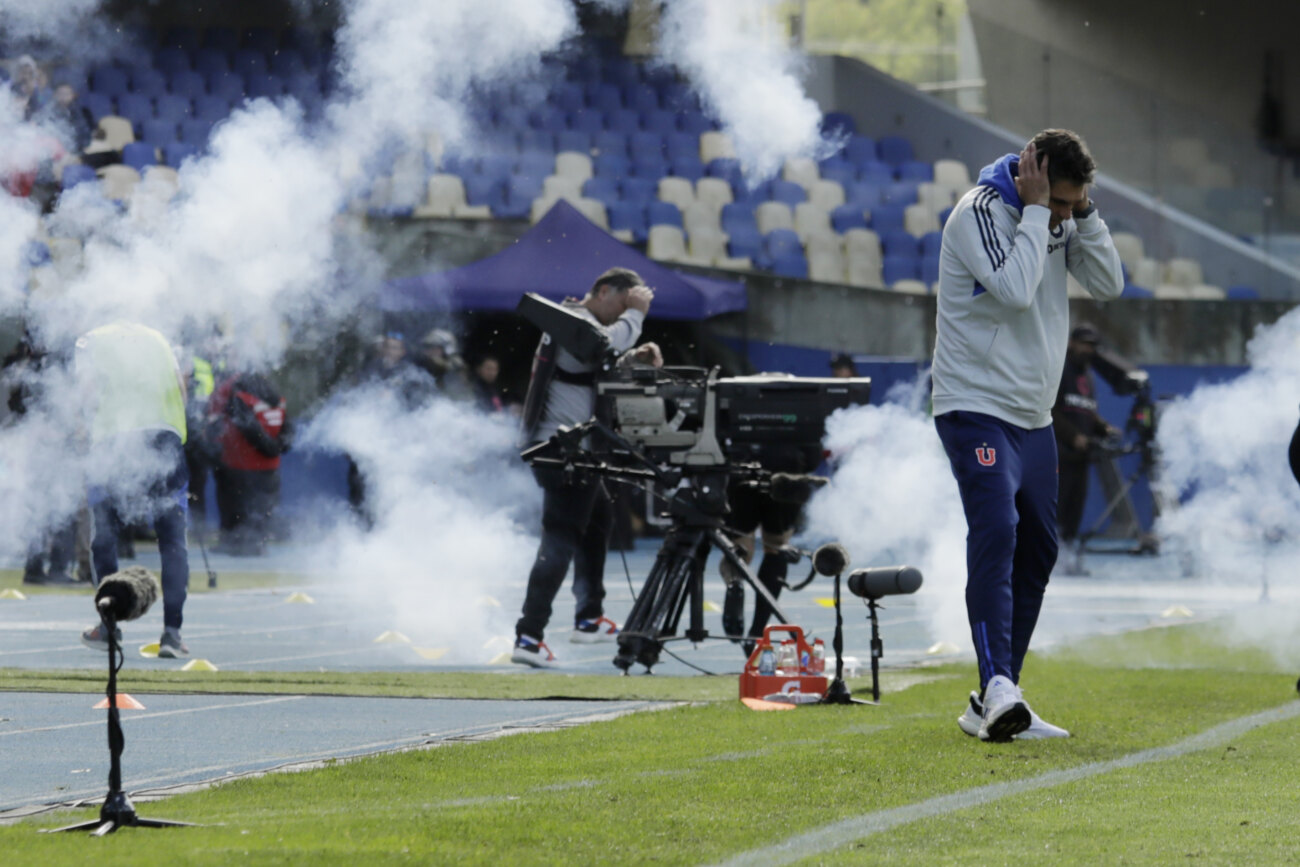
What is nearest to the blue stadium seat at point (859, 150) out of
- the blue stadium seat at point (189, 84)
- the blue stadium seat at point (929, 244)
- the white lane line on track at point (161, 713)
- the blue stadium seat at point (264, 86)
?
the blue stadium seat at point (929, 244)

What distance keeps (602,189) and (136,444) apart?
37.6 feet

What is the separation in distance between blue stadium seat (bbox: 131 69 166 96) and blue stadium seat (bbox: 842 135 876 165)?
305 inches

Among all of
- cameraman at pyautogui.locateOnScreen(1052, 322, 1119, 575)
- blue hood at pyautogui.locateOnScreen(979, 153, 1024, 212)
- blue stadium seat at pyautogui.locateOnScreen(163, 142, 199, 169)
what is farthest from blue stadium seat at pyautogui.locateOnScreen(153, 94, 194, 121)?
blue hood at pyautogui.locateOnScreen(979, 153, 1024, 212)

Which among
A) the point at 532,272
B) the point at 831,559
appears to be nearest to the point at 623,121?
the point at 532,272

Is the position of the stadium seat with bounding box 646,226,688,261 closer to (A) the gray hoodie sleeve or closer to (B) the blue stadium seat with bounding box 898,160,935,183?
(B) the blue stadium seat with bounding box 898,160,935,183

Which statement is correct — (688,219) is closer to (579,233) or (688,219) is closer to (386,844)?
(579,233)

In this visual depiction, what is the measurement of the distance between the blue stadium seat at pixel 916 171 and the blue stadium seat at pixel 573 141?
369 centimetres

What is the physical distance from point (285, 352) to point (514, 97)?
3789 millimetres

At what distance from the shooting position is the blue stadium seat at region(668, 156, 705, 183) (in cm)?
1981

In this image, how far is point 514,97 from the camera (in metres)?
19.6

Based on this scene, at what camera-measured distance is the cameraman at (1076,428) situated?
17781 mm

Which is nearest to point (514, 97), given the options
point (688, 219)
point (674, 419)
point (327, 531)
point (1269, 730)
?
point (688, 219)

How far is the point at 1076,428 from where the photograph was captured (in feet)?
58.6

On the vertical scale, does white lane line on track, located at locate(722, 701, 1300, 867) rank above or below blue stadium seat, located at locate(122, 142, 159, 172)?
below
